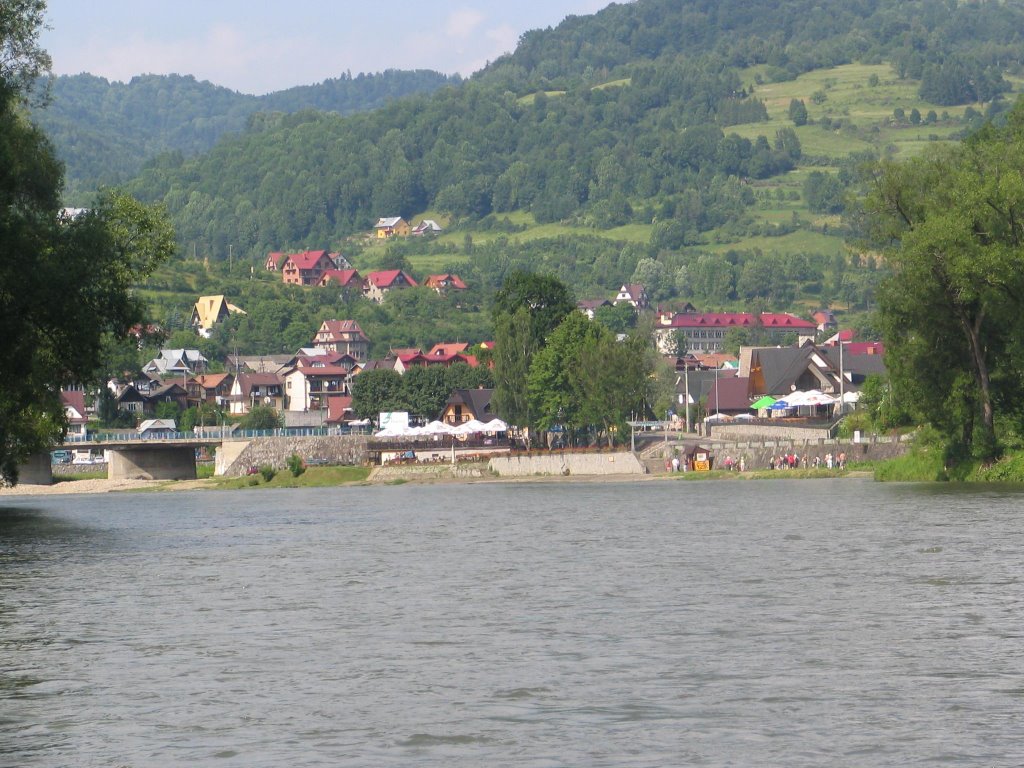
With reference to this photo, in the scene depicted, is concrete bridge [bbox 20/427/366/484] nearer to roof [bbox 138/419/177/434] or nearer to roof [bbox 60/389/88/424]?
roof [bbox 138/419/177/434]

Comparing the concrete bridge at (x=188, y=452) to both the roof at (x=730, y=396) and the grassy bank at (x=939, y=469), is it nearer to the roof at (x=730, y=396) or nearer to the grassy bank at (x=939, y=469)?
the roof at (x=730, y=396)

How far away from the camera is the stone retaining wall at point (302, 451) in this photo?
468 feet

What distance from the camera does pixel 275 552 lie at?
47312 mm

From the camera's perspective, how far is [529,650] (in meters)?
25.5

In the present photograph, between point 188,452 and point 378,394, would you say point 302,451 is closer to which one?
point 188,452

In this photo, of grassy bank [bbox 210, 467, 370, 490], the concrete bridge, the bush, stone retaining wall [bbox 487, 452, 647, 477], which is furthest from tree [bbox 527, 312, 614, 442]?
the bush

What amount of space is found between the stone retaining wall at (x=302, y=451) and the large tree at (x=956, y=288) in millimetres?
74678

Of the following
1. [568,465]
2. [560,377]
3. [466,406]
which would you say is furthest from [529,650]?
[466,406]

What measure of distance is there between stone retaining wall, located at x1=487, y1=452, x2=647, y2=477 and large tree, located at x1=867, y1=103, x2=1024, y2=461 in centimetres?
4520

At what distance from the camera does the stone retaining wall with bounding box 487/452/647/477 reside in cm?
11998

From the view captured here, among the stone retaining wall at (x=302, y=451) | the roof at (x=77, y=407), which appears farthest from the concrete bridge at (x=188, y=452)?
the roof at (x=77, y=407)

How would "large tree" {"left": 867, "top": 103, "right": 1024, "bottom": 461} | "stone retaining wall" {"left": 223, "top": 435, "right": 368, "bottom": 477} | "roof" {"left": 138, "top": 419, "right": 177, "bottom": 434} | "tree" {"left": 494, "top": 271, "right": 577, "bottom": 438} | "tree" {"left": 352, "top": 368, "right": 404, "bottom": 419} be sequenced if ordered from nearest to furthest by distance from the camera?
"large tree" {"left": 867, "top": 103, "right": 1024, "bottom": 461}, "tree" {"left": 494, "top": 271, "right": 577, "bottom": 438}, "stone retaining wall" {"left": 223, "top": 435, "right": 368, "bottom": 477}, "tree" {"left": 352, "top": 368, "right": 404, "bottom": 419}, "roof" {"left": 138, "top": 419, "right": 177, "bottom": 434}

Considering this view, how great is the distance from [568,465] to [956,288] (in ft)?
189

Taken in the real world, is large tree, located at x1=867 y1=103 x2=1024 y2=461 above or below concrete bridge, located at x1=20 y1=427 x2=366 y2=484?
above
